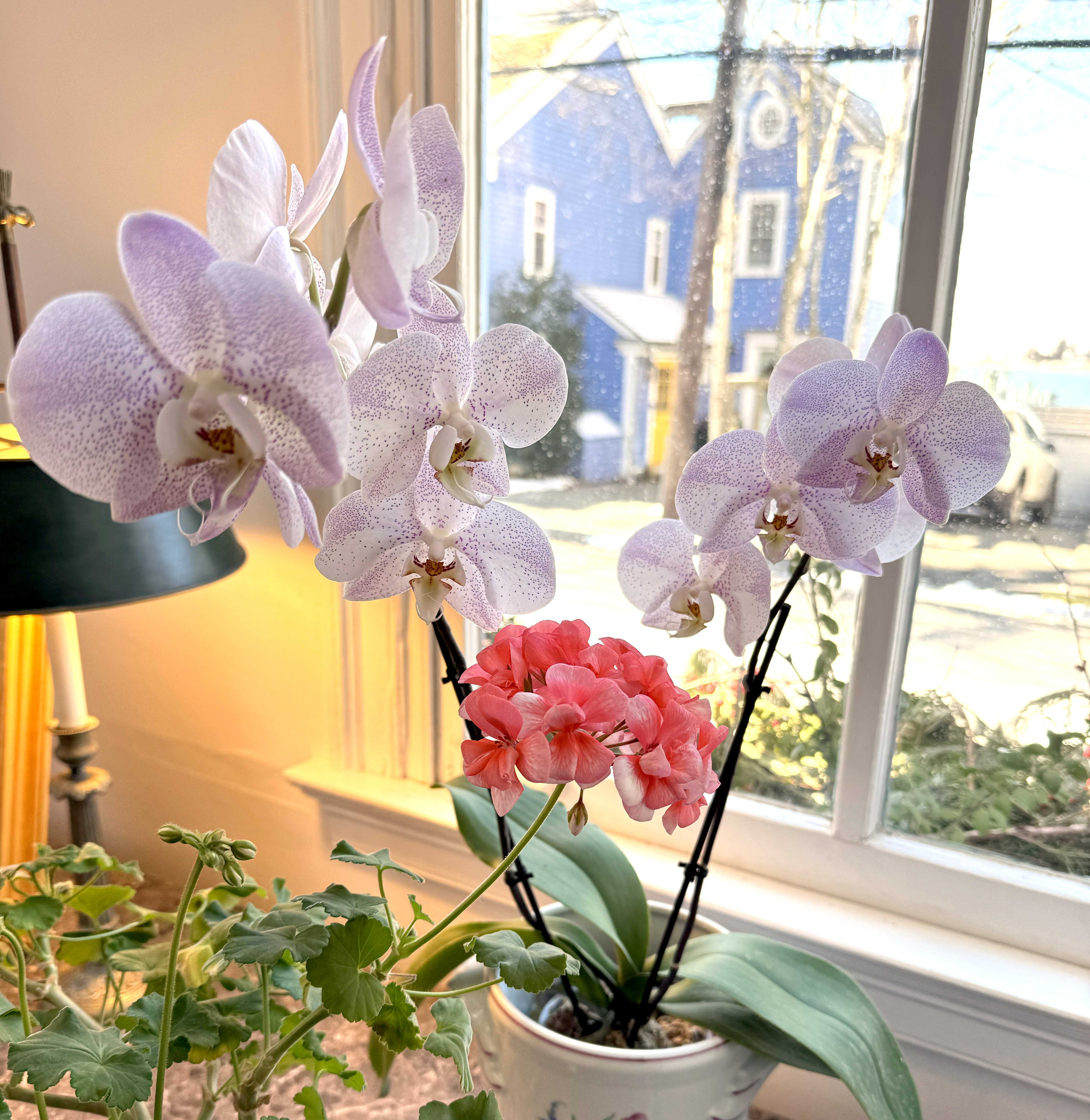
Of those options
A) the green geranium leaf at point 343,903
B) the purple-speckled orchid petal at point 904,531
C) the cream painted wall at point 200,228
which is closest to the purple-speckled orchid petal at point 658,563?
the purple-speckled orchid petal at point 904,531

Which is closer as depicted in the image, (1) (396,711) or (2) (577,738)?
(2) (577,738)

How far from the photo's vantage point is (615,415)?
40.9 inches

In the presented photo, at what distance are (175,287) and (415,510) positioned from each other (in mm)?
146

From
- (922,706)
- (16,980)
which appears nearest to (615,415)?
(922,706)

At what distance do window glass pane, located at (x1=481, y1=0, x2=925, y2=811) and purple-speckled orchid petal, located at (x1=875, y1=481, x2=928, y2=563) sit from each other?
428 millimetres

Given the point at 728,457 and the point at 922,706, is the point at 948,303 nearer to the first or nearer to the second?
the point at 922,706

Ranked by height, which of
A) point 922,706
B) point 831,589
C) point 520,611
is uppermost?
point 520,611

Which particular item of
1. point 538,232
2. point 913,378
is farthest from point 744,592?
point 538,232

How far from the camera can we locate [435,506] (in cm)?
38

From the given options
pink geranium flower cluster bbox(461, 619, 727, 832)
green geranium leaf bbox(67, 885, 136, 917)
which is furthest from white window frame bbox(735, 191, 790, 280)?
green geranium leaf bbox(67, 885, 136, 917)

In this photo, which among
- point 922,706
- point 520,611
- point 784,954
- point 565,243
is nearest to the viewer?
point 520,611

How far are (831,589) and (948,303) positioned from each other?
0.29m

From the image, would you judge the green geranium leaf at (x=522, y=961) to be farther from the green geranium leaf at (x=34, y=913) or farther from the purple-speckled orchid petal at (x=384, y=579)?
the green geranium leaf at (x=34, y=913)

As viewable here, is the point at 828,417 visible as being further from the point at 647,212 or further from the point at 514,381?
the point at 647,212
